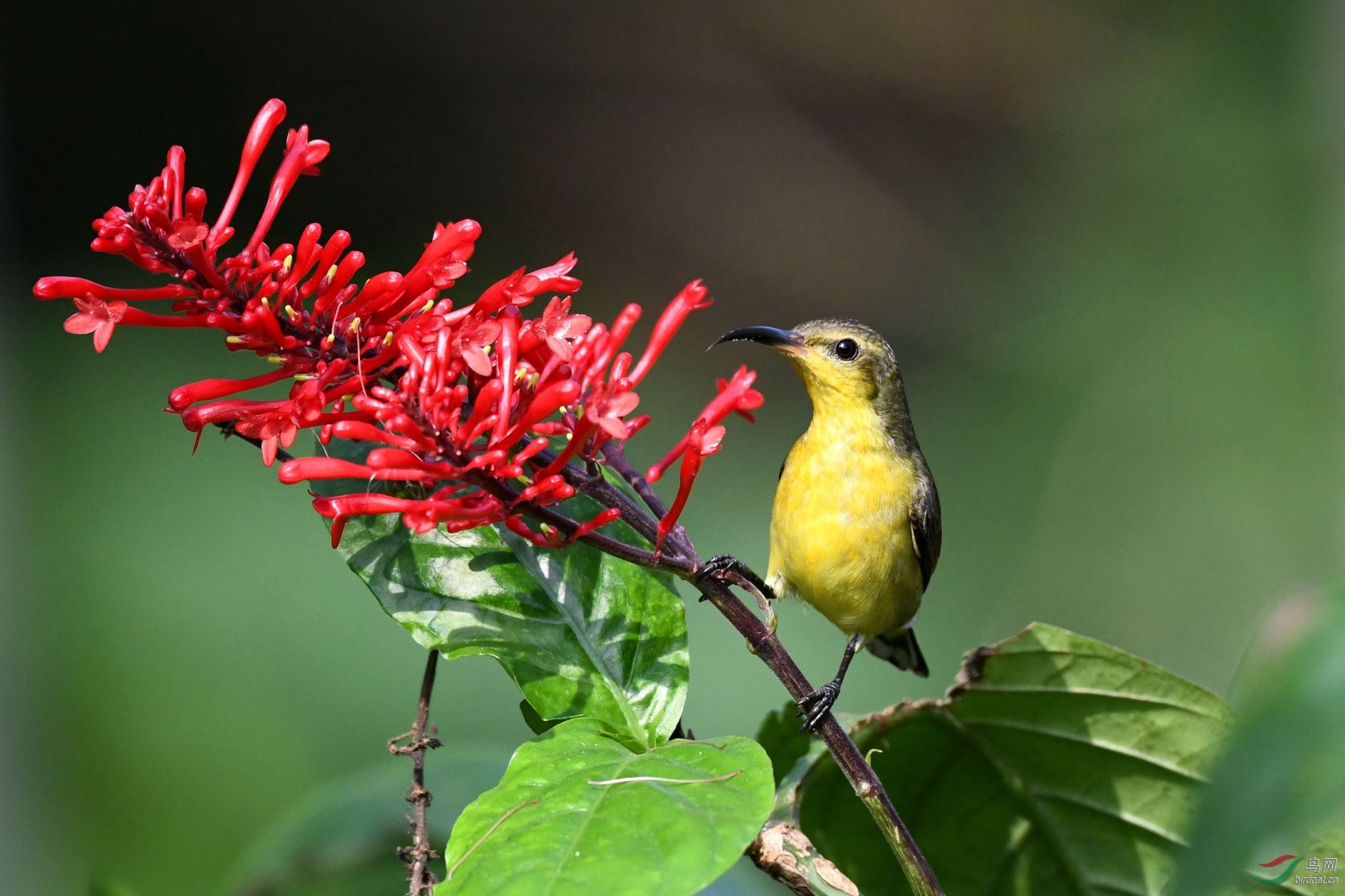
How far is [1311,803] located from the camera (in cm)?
79

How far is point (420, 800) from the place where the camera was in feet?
5.84

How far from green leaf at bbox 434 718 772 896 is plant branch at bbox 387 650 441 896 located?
243 mm

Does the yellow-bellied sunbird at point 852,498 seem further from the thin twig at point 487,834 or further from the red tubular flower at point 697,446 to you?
the thin twig at point 487,834

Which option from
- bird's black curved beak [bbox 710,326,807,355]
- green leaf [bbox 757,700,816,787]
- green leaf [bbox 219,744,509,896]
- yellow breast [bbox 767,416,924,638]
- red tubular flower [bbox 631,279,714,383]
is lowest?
green leaf [bbox 219,744,509,896]

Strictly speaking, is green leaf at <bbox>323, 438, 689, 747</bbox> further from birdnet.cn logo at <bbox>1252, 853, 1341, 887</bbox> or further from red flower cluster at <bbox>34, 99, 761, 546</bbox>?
birdnet.cn logo at <bbox>1252, 853, 1341, 887</bbox>

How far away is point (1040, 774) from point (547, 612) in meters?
1.01

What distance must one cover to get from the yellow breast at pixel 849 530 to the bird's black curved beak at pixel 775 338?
0.24m

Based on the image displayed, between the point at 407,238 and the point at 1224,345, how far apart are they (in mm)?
Answer: 5671

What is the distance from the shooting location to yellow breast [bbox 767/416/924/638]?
3191mm

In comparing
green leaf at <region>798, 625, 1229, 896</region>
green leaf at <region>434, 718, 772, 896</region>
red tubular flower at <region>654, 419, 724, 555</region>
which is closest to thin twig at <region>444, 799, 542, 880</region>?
green leaf at <region>434, 718, 772, 896</region>

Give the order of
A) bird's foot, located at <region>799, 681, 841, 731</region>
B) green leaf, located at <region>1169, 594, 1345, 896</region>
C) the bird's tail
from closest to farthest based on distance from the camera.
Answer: green leaf, located at <region>1169, 594, 1345, 896</region>, bird's foot, located at <region>799, 681, 841, 731</region>, the bird's tail

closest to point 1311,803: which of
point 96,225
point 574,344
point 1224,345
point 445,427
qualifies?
point 445,427

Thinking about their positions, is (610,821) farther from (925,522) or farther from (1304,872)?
(925,522)

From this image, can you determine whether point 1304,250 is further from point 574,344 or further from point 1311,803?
point 1311,803
